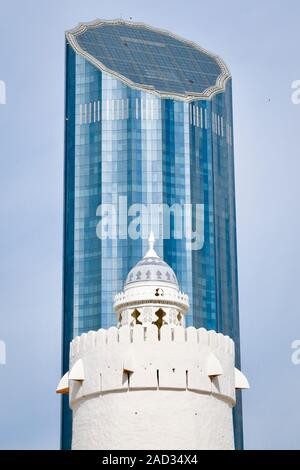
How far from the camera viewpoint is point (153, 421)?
2195 inches

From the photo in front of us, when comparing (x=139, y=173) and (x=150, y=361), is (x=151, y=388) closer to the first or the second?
(x=150, y=361)

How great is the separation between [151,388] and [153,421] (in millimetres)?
1362

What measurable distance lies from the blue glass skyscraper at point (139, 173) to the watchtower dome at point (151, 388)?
107211 millimetres

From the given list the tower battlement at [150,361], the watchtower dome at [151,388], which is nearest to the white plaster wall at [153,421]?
the watchtower dome at [151,388]

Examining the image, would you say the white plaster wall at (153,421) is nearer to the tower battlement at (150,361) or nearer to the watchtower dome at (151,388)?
the watchtower dome at (151,388)

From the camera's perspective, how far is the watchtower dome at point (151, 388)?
183 ft

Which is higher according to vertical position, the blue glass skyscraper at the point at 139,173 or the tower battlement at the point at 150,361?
the blue glass skyscraper at the point at 139,173

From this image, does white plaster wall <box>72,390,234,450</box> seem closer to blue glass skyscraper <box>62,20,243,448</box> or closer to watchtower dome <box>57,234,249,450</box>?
watchtower dome <box>57,234,249,450</box>

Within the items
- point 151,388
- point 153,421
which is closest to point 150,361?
point 151,388

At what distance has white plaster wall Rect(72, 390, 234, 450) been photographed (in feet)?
182

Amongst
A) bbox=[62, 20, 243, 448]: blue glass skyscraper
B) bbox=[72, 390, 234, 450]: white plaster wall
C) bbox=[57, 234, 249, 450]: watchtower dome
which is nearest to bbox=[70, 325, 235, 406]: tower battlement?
bbox=[57, 234, 249, 450]: watchtower dome

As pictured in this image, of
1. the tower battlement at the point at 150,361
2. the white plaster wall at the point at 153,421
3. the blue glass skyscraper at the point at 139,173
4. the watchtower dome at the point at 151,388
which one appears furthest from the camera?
the blue glass skyscraper at the point at 139,173

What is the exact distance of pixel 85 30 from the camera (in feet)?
631

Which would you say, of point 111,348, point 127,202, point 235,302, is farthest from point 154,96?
point 111,348
